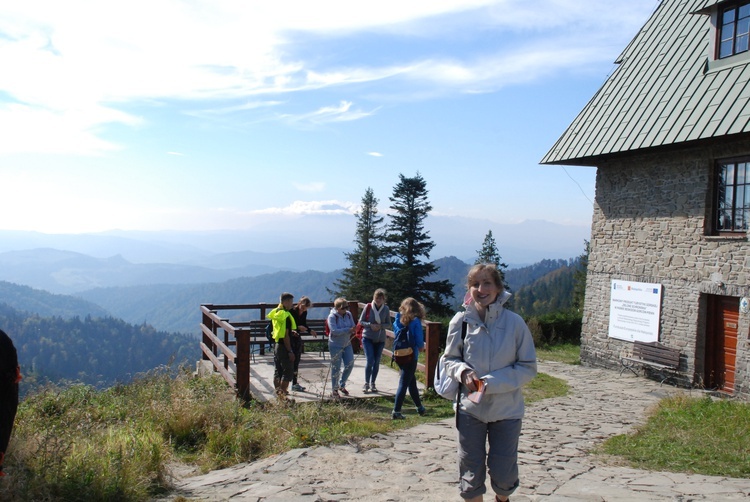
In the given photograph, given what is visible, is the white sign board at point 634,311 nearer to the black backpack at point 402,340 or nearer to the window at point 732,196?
the window at point 732,196

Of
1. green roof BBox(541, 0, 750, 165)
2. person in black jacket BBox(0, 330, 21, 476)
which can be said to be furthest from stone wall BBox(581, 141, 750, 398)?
person in black jacket BBox(0, 330, 21, 476)

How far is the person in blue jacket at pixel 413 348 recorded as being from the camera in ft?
26.7

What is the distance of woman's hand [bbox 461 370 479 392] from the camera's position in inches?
148

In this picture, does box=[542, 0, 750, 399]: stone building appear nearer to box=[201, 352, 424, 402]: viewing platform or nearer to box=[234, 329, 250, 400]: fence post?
box=[201, 352, 424, 402]: viewing platform

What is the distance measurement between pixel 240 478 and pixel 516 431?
276 cm

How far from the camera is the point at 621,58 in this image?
1619 centimetres

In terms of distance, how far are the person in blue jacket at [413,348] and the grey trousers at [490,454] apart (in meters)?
4.15

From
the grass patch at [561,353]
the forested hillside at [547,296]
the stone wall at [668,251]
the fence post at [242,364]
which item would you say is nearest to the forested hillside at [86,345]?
the forested hillside at [547,296]

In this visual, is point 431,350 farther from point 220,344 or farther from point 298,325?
point 220,344

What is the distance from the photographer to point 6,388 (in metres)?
4.17

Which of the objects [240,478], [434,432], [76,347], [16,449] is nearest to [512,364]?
[240,478]

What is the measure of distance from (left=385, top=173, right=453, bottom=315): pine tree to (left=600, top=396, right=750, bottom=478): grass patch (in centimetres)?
2900

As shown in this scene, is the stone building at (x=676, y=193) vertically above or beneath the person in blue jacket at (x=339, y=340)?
above

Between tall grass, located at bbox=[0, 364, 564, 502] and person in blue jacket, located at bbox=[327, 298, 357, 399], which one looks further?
person in blue jacket, located at bbox=[327, 298, 357, 399]
